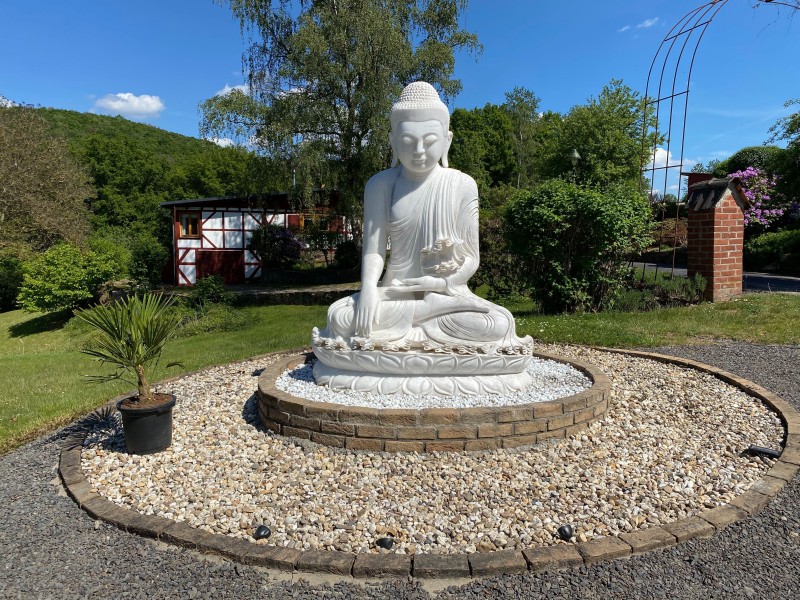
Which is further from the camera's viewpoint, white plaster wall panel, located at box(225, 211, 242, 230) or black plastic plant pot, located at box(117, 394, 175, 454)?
white plaster wall panel, located at box(225, 211, 242, 230)

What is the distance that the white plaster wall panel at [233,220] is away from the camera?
2150cm

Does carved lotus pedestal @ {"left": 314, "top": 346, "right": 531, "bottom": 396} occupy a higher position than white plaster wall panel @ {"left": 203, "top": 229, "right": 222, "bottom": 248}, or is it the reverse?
white plaster wall panel @ {"left": 203, "top": 229, "right": 222, "bottom": 248}

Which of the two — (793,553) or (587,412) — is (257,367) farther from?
(793,553)

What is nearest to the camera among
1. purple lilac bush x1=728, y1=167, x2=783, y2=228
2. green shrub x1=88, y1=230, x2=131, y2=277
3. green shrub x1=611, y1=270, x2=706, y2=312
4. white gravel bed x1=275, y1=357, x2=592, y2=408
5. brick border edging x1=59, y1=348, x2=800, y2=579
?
brick border edging x1=59, y1=348, x2=800, y2=579

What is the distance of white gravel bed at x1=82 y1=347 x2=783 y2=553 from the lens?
2.87 meters

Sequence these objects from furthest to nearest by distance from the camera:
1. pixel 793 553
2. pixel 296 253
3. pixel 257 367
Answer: pixel 296 253 → pixel 257 367 → pixel 793 553

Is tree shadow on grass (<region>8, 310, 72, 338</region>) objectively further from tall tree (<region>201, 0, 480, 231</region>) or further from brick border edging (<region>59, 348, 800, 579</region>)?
brick border edging (<region>59, 348, 800, 579</region>)

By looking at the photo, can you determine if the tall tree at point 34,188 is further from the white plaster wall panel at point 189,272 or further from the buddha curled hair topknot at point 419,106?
the buddha curled hair topknot at point 419,106

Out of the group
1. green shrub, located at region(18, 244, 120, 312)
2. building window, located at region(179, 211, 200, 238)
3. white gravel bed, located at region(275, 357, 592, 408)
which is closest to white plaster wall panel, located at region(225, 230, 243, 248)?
building window, located at region(179, 211, 200, 238)

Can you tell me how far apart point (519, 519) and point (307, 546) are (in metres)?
1.14

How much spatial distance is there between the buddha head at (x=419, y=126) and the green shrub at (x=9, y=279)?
840 inches

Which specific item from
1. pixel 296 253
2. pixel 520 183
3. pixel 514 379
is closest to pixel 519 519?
pixel 514 379

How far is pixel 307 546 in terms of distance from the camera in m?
2.73

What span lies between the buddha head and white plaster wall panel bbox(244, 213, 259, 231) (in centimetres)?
1784
